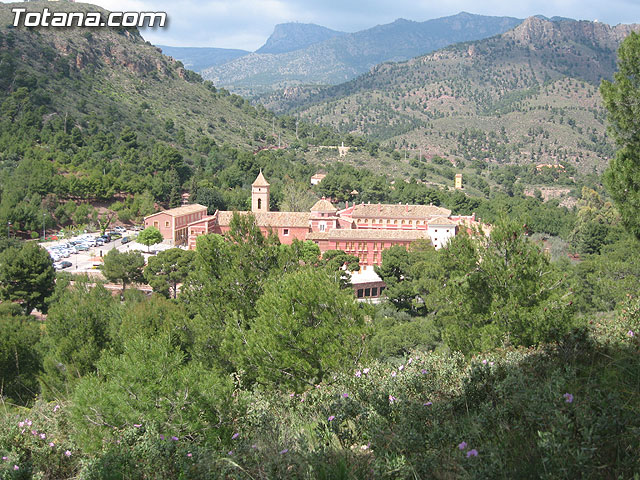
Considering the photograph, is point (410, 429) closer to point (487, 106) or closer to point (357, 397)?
point (357, 397)

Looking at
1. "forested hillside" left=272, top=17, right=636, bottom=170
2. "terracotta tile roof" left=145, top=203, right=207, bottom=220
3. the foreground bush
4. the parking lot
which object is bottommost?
the parking lot

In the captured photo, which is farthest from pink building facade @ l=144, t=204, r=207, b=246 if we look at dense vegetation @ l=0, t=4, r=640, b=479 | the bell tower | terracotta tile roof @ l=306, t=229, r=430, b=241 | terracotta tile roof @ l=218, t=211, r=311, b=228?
dense vegetation @ l=0, t=4, r=640, b=479

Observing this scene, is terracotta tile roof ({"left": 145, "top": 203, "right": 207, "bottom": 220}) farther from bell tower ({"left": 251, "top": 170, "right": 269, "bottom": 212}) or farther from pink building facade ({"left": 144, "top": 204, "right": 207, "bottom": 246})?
bell tower ({"left": 251, "top": 170, "right": 269, "bottom": 212})

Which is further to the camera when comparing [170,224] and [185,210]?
[185,210]

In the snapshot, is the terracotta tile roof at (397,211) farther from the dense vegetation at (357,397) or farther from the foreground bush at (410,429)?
the foreground bush at (410,429)

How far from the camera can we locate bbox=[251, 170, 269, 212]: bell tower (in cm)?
4809

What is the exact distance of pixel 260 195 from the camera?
158 feet

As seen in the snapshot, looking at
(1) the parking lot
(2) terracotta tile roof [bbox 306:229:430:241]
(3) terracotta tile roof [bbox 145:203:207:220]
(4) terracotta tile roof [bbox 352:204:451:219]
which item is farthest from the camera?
(4) terracotta tile roof [bbox 352:204:451:219]

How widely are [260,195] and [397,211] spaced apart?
1182 centimetres

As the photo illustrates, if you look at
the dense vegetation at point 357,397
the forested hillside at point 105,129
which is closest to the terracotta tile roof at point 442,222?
the forested hillside at point 105,129

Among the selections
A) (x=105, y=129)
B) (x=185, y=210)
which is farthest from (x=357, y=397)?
(x=105, y=129)

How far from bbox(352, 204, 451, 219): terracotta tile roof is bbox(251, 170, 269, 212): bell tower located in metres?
7.77

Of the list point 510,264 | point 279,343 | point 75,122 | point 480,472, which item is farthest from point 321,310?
point 75,122

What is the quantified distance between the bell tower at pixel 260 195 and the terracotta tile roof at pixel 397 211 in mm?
7766
